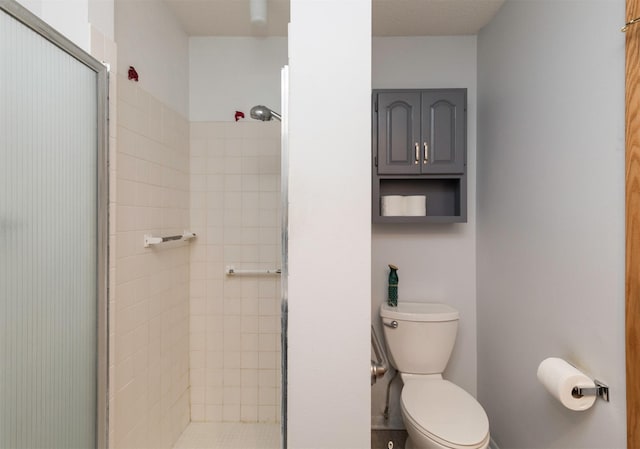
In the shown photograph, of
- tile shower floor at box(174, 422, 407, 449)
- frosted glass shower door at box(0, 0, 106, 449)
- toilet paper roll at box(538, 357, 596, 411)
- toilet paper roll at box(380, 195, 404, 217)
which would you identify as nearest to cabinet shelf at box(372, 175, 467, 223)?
toilet paper roll at box(380, 195, 404, 217)

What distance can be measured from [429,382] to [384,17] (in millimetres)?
1990

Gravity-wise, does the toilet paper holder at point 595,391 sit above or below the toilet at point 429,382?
above

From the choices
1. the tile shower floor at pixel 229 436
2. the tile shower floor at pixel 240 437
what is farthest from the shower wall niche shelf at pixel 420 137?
the tile shower floor at pixel 229 436

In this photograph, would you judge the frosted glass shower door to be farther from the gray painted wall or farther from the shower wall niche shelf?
the gray painted wall

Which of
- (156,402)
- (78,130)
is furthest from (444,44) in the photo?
(156,402)

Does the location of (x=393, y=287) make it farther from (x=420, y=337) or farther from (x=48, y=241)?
(x=48, y=241)

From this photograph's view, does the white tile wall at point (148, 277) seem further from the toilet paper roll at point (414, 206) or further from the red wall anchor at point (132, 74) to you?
the toilet paper roll at point (414, 206)

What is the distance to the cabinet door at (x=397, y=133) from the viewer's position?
191cm

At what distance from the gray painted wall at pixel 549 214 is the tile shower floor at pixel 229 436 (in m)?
1.28

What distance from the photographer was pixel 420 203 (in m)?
1.96

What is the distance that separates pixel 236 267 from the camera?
84.5 inches

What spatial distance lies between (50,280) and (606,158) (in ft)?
6.07

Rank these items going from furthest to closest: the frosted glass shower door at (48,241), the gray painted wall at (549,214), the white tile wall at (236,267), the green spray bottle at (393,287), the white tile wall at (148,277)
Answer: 1. the white tile wall at (236,267)
2. the green spray bottle at (393,287)
3. the white tile wall at (148,277)
4. the gray painted wall at (549,214)
5. the frosted glass shower door at (48,241)

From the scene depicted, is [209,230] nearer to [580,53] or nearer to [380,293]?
[380,293]
